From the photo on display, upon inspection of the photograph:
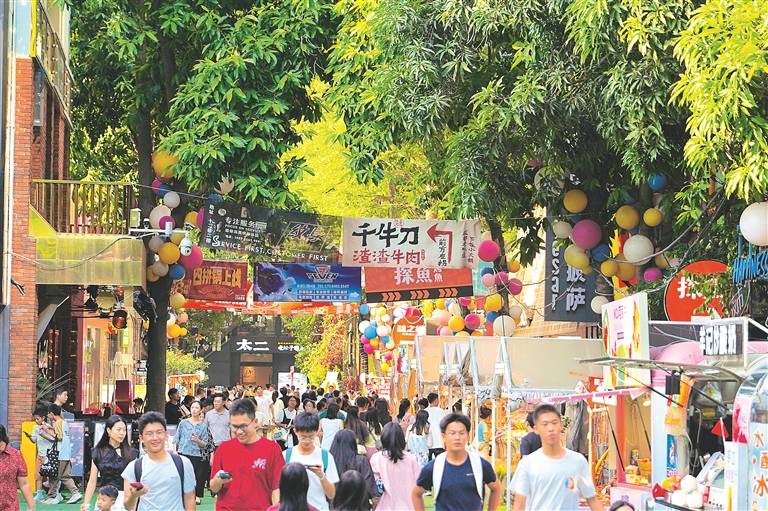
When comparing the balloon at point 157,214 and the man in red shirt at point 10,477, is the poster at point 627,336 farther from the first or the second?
the balloon at point 157,214

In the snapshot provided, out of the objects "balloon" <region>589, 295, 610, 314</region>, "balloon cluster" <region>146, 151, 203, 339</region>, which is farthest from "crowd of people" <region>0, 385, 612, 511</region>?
"balloon cluster" <region>146, 151, 203, 339</region>

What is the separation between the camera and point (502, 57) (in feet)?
64.8

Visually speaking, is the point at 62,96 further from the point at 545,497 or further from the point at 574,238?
the point at 545,497

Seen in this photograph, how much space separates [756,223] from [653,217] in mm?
4805

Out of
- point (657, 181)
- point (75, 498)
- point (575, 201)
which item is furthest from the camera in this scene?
point (75, 498)

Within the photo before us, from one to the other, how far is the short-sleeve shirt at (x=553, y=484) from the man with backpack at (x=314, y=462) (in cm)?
170

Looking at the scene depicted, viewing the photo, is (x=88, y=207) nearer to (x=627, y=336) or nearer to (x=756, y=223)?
(x=627, y=336)

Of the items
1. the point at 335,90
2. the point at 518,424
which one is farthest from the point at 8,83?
the point at 518,424

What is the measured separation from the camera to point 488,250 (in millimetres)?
24000

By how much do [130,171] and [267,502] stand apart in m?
21.7

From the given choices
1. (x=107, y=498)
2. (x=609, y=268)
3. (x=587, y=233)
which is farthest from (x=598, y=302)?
(x=107, y=498)

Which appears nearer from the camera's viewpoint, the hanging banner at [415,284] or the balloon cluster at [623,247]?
the balloon cluster at [623,247]

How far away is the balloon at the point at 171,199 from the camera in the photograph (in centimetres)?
2561

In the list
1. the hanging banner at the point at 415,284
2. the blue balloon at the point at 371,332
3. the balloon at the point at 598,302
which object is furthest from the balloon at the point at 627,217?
the blue balloon at the point at 371,332
